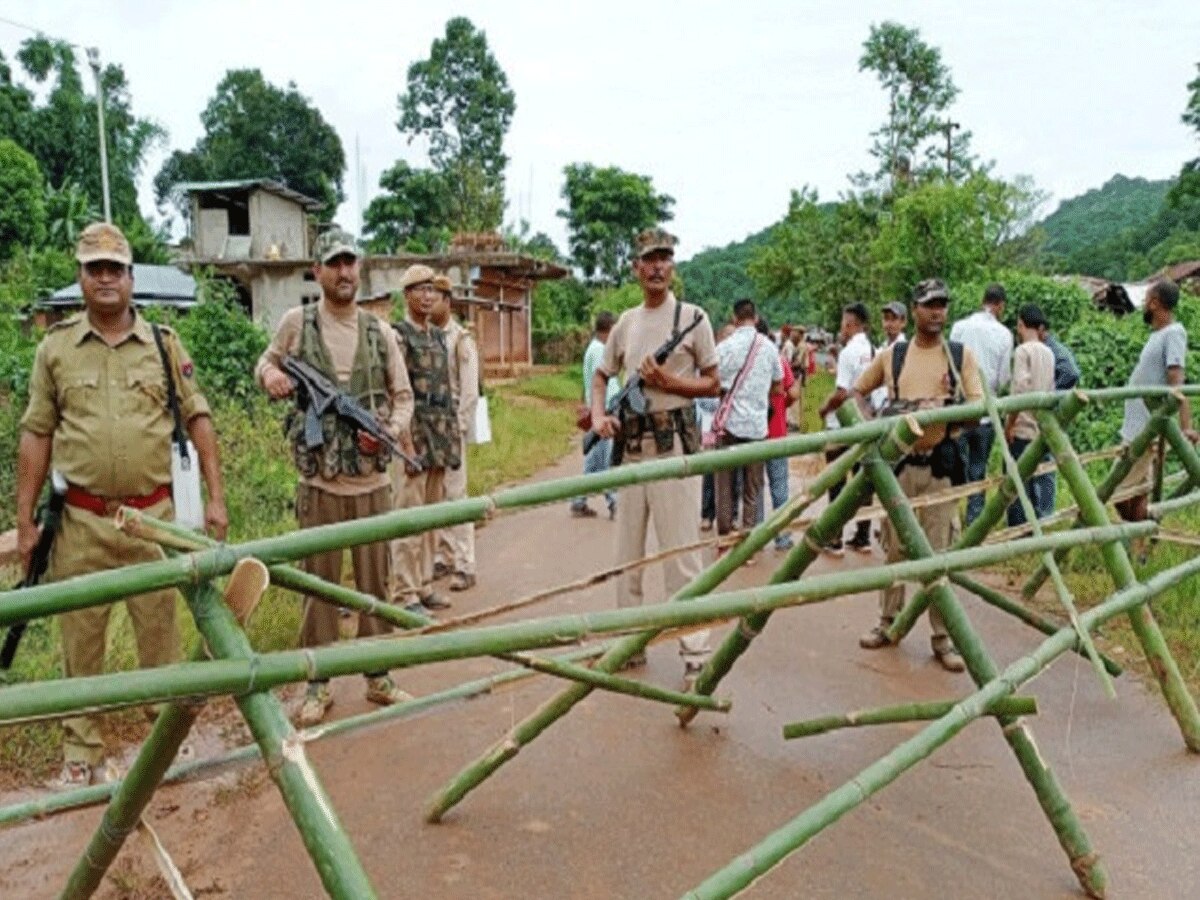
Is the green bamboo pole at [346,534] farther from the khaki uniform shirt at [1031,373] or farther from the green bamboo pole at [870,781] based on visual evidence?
the khaki uniform shirt at [1031,373]

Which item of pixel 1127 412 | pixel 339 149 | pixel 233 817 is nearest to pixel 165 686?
pixel 233 817

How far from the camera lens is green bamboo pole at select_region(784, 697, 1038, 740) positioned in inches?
93.8

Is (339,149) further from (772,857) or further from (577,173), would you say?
(772,857)

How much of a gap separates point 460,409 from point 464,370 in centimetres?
26

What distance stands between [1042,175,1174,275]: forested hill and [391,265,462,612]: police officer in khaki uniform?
49201 mm

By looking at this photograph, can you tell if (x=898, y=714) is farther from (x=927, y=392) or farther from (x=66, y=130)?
(x=66, y=130)

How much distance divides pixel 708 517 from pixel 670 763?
4107 mm

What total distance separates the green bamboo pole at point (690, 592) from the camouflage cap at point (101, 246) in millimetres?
2010

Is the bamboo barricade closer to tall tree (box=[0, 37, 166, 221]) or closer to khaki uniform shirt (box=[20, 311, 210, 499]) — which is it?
khaki uniform shirt (box=[20, 311, 210, 499])

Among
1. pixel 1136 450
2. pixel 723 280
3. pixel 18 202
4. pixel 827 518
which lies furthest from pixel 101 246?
pixel 723 280

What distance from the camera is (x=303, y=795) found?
1352 mm

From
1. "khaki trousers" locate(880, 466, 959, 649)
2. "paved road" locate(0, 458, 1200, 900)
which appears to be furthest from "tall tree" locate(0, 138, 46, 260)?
"khaki trousers" locate(880, 466, 959, 649)

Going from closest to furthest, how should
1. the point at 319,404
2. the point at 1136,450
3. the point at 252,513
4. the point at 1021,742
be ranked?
the point at 1021,742 → the point at 319,404 → the point at 1136,450 → the point at 252,513

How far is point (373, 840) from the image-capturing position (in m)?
2.89
